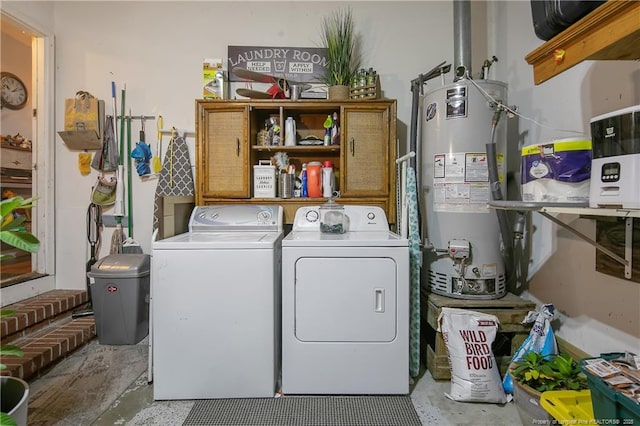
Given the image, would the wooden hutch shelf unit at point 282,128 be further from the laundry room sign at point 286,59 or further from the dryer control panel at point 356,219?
the laundry room sign at point 286,59

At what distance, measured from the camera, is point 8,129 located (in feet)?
12.1

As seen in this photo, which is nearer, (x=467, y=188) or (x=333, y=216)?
(x=467, y=188)

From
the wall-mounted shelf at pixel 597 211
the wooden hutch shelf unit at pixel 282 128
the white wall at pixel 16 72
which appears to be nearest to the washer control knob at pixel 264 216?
the wooden hutch shelf unit at pixel 282 128

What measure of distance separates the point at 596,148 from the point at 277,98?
198cm

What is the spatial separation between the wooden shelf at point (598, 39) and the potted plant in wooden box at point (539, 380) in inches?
50.8

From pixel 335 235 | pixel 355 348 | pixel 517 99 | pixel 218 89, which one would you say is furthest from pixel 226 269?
pixel 517 99

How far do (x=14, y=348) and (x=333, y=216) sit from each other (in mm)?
1700

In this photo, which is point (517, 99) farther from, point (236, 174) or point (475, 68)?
point (236, 174)

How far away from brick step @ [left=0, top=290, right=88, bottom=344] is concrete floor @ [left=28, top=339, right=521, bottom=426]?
1.36 feet

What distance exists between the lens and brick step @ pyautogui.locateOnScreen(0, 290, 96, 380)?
183cm

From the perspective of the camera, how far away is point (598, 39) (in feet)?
3.25

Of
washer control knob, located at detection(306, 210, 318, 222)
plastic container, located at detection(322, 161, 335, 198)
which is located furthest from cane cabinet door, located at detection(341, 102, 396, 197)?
washer control knob, located at detection(306, 210, 318, 222)

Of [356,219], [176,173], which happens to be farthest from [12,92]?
[356,219]

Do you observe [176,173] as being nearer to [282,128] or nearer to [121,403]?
[282,128]
